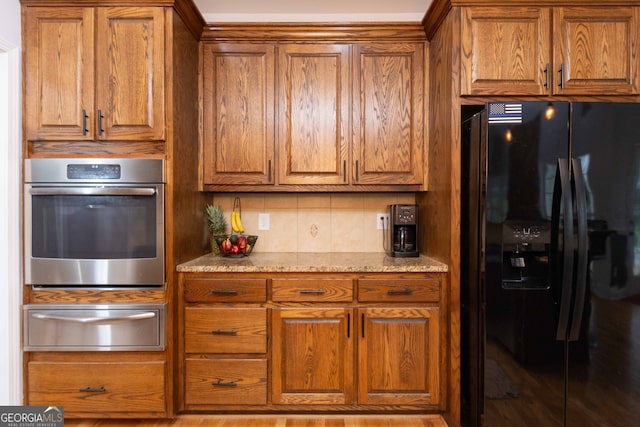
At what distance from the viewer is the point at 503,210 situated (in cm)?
177

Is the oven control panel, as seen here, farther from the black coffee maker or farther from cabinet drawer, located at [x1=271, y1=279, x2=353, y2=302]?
the black coffee maker

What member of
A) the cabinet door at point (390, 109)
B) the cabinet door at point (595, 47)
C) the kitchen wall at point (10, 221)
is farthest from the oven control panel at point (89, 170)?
the cabinet door at point (595, 47)

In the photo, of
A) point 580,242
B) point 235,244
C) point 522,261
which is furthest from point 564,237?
point 235,244

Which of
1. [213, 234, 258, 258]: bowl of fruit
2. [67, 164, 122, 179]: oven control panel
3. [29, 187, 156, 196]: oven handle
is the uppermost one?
[67, 164, 122, 179]: oven control panel

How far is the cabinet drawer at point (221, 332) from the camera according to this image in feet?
6.90

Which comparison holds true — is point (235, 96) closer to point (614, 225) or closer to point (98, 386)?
point (98, 386)

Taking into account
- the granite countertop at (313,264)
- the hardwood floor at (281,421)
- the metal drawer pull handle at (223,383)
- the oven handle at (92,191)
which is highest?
the oven handle at (92,191)

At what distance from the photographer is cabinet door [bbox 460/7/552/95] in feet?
6.58

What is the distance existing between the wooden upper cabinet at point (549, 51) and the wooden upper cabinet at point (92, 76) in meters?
1.65

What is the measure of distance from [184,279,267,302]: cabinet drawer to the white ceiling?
1.73 metres

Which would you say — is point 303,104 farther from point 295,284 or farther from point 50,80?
point 50,80

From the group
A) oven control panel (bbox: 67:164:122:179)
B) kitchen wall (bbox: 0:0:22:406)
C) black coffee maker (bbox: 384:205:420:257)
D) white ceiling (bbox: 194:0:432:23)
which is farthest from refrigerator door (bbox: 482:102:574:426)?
kitchen wall (bbox: 0:0:22:406)

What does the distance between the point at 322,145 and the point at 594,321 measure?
1696mm

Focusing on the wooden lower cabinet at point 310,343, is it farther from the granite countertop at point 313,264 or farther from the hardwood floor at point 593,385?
the hardwood floor at point 593,385
